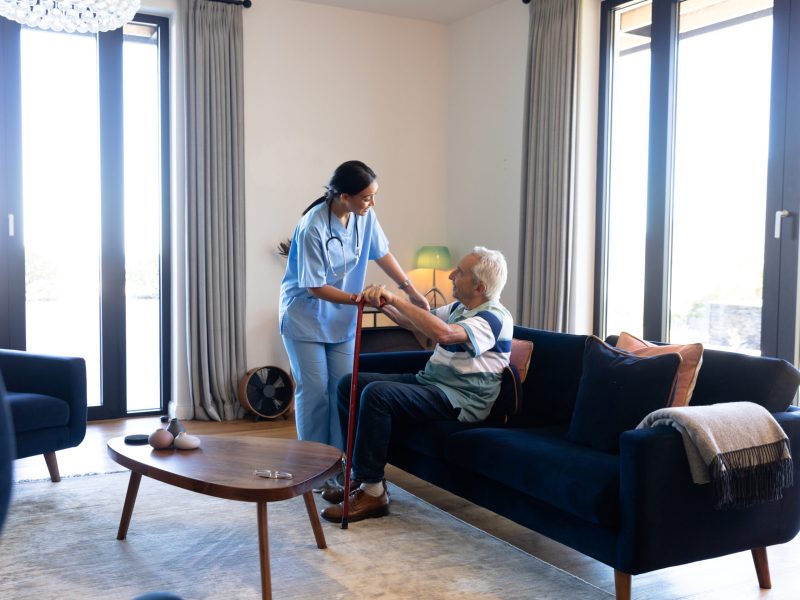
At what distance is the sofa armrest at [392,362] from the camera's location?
12.5 ft

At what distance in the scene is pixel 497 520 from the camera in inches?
132

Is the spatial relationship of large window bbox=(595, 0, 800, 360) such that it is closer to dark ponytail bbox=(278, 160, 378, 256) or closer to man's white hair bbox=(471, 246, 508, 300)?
man's white hair bbox=(471, 246, 508, 300)

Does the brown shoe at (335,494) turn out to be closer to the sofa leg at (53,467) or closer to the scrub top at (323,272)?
the scrub top at (323,272)

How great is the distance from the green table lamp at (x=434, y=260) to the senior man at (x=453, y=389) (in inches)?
93.6

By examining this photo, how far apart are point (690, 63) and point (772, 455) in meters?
2.56

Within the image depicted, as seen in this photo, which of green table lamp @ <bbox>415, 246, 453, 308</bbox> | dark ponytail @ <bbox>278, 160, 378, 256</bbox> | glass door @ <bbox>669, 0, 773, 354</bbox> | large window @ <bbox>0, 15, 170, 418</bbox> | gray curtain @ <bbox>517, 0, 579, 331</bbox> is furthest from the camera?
green table lamp @ <bbox>415, 246, 453, 308</bbox>

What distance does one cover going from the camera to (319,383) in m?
3.60

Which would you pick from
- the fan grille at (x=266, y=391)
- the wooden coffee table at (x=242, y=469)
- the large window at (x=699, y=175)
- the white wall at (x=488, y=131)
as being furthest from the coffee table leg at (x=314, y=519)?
the white wall at (x=488, y=131)

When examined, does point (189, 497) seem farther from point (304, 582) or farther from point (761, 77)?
point (761, 77)

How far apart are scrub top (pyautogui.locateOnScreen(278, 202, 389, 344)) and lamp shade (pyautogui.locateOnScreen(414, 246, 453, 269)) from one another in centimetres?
205

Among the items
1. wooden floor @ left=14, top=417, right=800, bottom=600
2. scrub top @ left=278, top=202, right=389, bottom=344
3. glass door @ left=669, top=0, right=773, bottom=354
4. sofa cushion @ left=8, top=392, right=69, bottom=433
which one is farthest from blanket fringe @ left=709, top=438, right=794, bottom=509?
sofa cushion @ left=8, top=392, right=69, bottom=433

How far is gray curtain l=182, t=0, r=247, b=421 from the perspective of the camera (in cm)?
517

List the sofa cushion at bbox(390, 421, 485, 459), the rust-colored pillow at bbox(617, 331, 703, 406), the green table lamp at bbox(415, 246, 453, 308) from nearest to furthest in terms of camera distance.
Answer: the rust-colored pillow at bbox(617, 331, 703, 406) < the sofa cushion at bbox(390, 421, 485, 459) < the green table lamp at bbox(415, 246, 453, 308)

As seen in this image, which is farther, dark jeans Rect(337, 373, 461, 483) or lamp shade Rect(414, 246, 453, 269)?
lamp shade Rect(414, 246, 453, 269)
